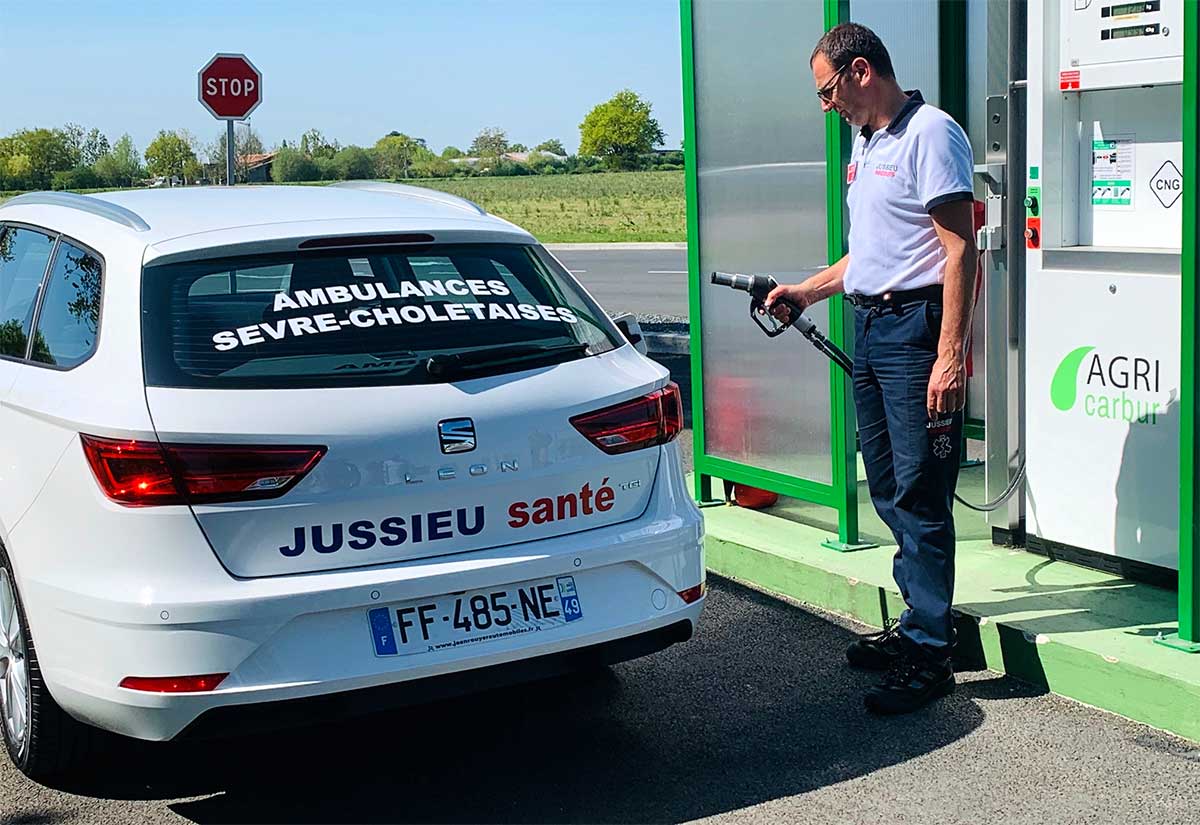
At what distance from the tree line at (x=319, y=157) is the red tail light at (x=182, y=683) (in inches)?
576

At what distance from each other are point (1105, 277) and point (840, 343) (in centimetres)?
104

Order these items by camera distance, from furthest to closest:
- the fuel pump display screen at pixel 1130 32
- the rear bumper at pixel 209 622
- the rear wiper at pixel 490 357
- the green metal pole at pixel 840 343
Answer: the green metal pole at pixel 840 343 < the fuel pump display screen at pixel 1130 32 < the rear wiper at pixel 490 357 < the rear bumper at pixel 209 622

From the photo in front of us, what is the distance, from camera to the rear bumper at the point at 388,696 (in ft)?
11.9

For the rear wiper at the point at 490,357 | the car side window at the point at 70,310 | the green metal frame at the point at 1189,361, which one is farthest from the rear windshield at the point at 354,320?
the green metal frame at the point at 1189,361

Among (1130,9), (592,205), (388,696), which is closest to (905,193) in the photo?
(1130,9)

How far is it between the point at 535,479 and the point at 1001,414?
2.79 m

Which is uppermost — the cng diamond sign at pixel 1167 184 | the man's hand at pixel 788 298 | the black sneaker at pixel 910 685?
the cng diamond sign at pixel 1167 184

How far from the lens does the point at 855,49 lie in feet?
15.2

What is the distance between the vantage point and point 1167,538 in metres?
5.26

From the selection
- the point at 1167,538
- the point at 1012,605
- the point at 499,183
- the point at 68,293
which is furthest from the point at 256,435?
the point at 499,183

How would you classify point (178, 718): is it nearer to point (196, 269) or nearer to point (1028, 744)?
point (196, 269)

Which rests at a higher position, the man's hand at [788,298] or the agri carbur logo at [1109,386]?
the man's hand at [788,298]

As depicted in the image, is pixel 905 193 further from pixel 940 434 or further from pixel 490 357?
pixel 490 357

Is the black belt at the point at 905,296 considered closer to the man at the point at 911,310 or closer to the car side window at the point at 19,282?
the man at the point at 911,310
